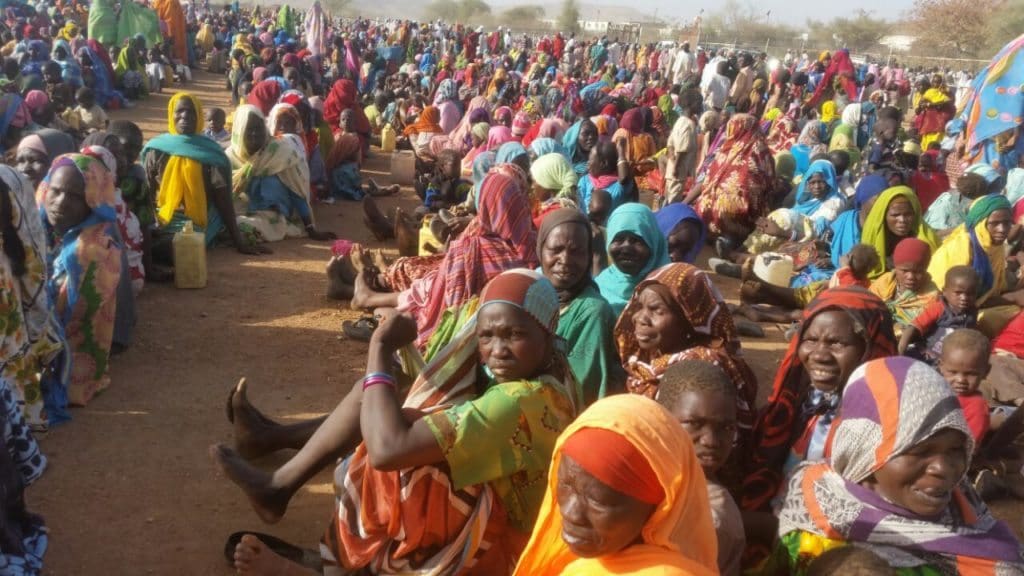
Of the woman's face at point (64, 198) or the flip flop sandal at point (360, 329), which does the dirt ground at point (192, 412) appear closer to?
the flip flop sandal at point (360, 329)

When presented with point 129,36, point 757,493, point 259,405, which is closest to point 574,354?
point 757,493

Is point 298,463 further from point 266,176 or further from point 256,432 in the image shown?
point 266,176

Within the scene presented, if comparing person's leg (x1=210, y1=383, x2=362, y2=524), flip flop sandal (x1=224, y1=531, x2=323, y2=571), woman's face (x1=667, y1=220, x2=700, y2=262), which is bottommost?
flip flop sandal (x1=224, y1=531, x2=323, y2=571)

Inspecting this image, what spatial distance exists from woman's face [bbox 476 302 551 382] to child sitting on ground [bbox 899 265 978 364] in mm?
3228

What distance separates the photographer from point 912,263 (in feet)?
17.9


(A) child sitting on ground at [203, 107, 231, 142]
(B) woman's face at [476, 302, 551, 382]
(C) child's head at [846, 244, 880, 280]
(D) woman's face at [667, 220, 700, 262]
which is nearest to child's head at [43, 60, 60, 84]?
(A) child sitting on ground at [203, 107, 231, 142]

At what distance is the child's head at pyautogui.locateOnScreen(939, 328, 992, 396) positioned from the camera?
4004mm

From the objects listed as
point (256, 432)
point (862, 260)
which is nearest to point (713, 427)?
point (256, 432)

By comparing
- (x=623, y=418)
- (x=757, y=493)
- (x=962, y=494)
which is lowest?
(x=757, y=493)

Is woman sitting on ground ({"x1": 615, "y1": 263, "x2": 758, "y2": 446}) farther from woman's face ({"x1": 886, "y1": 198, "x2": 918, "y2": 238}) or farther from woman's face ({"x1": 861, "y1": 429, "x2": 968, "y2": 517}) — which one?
woman's face ({"x1": 886, "y1": 198, "x2": 918, "y2": 238})

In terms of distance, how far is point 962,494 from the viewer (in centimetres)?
238

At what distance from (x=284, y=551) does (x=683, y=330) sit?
1.85 metres

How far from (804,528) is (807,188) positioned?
703cm

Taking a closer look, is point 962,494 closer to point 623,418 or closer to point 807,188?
point 623,418
